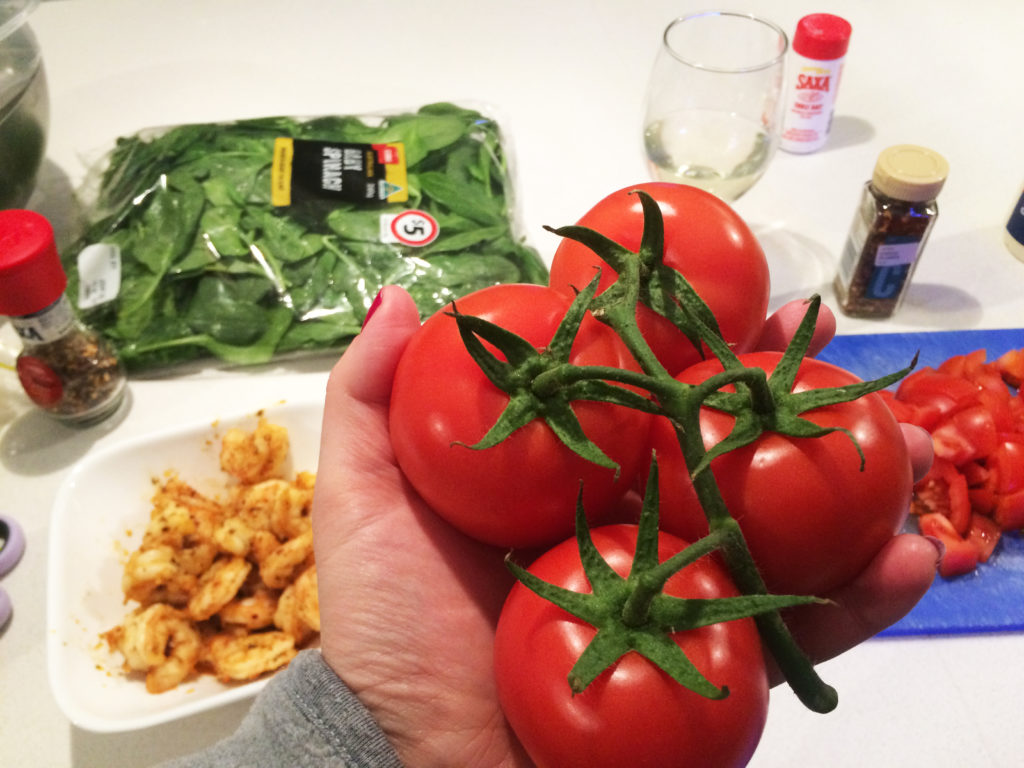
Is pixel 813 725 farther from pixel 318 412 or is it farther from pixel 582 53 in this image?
pixel 582 53

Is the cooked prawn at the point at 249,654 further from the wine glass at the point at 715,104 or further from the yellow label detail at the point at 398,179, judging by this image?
the wine glass at the point at 715,104

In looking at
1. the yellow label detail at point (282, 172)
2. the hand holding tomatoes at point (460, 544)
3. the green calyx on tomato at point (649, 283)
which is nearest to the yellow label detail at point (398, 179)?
the yellow label detail at point (282, 172)

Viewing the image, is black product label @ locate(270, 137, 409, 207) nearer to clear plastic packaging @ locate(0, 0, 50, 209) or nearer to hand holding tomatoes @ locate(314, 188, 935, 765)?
clear plastic packaging @ locate(0, 0, 50, 209)

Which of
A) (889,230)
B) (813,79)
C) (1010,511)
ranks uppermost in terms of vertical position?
(813,79)

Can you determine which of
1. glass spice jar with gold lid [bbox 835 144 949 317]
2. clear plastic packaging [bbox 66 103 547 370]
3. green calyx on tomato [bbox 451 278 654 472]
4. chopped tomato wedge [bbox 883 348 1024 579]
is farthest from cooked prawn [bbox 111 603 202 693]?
glass spice jar with gold lid [bbox 835 144 949 317]

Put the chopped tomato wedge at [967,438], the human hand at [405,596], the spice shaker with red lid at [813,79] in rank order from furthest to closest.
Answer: the spice shaker with red lid at [813,79] < the chopped tomato wedge at [967,438] < the human hand at [405,596]

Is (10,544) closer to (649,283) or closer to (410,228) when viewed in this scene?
(410,228)

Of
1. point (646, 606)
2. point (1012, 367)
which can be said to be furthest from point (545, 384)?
point (1012, 367)
